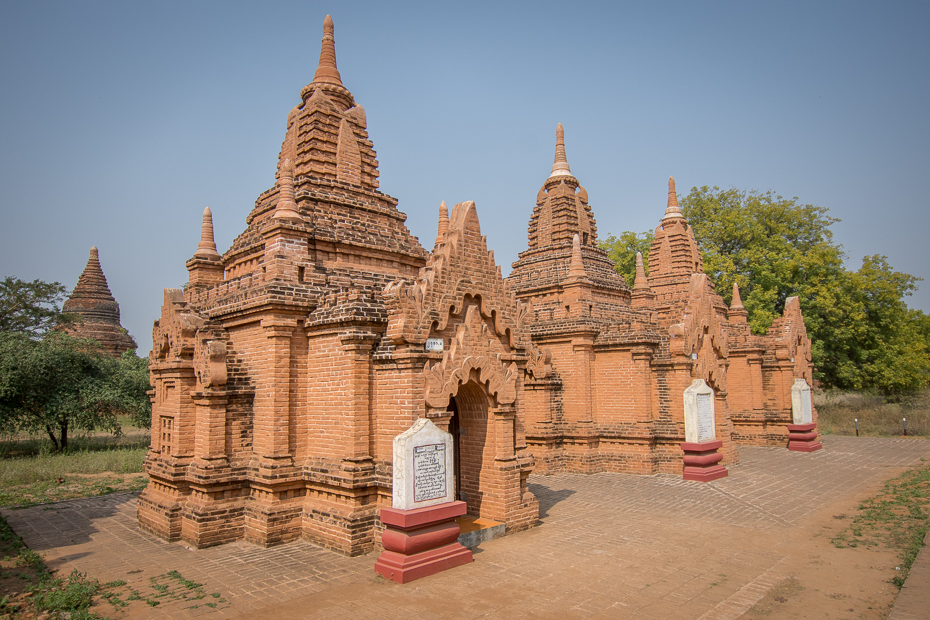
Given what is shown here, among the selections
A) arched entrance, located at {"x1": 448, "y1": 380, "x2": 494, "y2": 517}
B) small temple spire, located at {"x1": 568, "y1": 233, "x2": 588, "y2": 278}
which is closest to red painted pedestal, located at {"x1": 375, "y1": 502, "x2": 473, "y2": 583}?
arched entrance, located at {"x1": 448, "y1": 380, "x2": 494, "y2": 517}

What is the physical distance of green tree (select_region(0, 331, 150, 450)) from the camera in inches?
846

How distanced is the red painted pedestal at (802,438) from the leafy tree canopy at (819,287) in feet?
33.6

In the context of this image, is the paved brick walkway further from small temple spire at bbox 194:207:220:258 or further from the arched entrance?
small temple spire at bbox 194:207:220:258

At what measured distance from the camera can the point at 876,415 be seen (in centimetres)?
3194

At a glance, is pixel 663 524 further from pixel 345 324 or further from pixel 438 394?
pixel 345 324

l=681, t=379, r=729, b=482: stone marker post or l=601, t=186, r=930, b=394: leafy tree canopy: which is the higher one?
l=601, t=186, r=930, b=394: leafy tree canopy

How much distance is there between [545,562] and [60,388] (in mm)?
21650

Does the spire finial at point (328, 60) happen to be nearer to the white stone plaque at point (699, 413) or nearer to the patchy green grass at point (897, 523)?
the white stone plaque at point (699, 413)

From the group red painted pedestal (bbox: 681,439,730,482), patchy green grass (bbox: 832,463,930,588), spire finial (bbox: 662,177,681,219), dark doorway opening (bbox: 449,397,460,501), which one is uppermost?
spire finial (bbox: 662,177,681,219)

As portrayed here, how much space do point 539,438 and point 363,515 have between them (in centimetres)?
914

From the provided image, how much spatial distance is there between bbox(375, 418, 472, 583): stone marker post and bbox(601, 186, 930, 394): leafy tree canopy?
2719 centimetres

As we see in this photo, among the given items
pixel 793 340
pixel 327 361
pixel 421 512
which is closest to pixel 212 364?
pixel 327 361

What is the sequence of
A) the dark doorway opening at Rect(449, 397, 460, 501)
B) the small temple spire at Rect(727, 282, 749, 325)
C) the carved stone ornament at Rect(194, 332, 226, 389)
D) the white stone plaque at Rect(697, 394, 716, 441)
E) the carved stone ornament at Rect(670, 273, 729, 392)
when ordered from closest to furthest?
the carved stone ornament at Rect(194, 332, 226, 389), the dark doorway opening at Rect(449, 397, 460, 501), the white stone plaque at Rect(697, 394, 716, 441), the carved stone ornament at Rect(670, 273, 729, 392), the small temple spire at Rect(727, 282, 749, 325)

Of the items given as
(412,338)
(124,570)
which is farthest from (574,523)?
(124,570)
